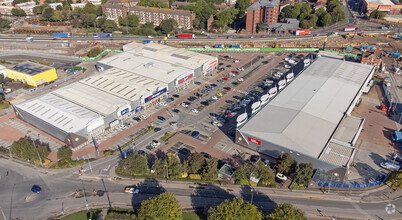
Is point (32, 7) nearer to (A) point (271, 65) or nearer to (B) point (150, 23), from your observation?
(B) point (150, 23)

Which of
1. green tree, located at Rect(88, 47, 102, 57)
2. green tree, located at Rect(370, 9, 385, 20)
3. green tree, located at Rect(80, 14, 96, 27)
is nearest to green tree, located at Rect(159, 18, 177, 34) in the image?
green tree, located at Rect(88, 47, 102, 57)

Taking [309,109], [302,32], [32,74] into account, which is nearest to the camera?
[309,109]

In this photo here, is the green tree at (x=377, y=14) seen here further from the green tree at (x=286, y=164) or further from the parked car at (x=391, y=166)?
the green tree at (x=286, y=164)

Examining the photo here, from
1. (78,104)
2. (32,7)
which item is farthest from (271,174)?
(32,7)

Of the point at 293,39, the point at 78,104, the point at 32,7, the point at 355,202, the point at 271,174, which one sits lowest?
the point at 355,202

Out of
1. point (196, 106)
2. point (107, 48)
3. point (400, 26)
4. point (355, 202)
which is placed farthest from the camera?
point (400, 26)

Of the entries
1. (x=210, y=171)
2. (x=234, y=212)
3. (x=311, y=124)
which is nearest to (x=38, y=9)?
(x=210, y=171)

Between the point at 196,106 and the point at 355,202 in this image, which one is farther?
the point at 196,106

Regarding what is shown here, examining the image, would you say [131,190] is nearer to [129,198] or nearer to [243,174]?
[129,198]
